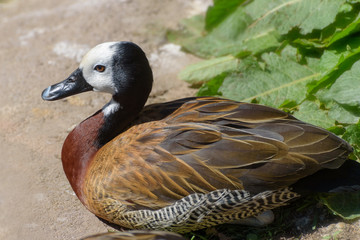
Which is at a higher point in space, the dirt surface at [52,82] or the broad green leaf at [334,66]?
the broad green leaf at [334,66]

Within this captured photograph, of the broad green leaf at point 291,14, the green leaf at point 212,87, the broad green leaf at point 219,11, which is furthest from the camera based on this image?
the broad green leaf at point 219,11

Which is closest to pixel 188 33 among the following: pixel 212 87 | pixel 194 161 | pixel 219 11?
pixel 219 11

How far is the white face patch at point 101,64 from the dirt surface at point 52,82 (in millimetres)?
880

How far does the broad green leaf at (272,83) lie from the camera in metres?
4.92

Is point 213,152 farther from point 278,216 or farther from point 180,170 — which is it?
point 278,216

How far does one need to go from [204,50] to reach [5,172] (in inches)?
93.3

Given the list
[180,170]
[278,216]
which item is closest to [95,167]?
[180,170]

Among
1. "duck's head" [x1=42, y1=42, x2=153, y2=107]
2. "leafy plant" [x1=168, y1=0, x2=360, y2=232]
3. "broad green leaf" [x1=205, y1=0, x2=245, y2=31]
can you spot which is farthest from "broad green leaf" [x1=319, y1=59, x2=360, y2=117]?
"broad green leaf" [x1=205, y1=0, x2=245, y2=31]

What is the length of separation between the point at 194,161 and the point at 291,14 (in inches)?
86.3

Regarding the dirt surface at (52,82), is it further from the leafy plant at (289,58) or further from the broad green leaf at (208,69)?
the leafy plant at (289,58)

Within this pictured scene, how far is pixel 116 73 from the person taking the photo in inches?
162

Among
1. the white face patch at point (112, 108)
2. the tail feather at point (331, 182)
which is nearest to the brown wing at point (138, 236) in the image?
the tail feather at point (331, 182)

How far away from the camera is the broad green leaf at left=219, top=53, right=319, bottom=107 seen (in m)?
4.92

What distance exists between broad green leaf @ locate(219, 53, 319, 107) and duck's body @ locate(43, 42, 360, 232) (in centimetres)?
85
